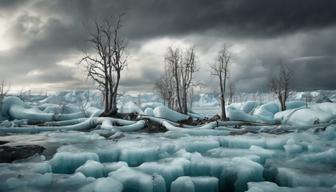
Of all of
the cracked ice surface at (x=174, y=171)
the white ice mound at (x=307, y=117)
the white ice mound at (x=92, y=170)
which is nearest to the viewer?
the cracked ice surface at (x=174, y=171)

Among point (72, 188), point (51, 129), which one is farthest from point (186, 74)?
point (72, 188)

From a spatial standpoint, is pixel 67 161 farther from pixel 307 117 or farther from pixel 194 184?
pixel 307 117

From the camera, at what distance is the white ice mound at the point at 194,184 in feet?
21.3

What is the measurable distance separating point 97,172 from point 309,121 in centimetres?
1973

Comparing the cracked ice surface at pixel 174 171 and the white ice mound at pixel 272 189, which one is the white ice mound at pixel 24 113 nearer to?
the cracked ice surface at pixel 174 171

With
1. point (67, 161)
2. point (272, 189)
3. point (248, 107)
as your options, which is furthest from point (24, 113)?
point (248, 107)

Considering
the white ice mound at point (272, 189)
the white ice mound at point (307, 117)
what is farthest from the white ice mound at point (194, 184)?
the white ice mound at point (307, 117)

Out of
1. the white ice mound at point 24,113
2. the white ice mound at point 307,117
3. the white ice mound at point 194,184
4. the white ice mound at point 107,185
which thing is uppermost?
the white ice mound at point 24,113

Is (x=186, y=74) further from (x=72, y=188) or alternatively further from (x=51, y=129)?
(x=72, y=188)

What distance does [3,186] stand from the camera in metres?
6.15

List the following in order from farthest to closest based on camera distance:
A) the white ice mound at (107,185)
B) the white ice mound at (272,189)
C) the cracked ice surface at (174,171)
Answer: the cracked ice surface at (174,171)
the white ice mound at (107,185)
the white ice mound at (272,189)

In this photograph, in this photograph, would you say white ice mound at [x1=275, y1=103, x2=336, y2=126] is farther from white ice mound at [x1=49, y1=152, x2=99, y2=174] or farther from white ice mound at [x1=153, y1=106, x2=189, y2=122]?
white ice mound at [x1=49, y1=152, x2=99, y2=174]

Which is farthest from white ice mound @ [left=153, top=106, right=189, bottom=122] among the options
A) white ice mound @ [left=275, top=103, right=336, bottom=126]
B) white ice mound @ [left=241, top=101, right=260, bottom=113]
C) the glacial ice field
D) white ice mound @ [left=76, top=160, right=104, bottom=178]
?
white ice mound @ [left=241, top=101, right=260, bottom=113]

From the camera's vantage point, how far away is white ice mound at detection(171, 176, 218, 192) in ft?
21.3
